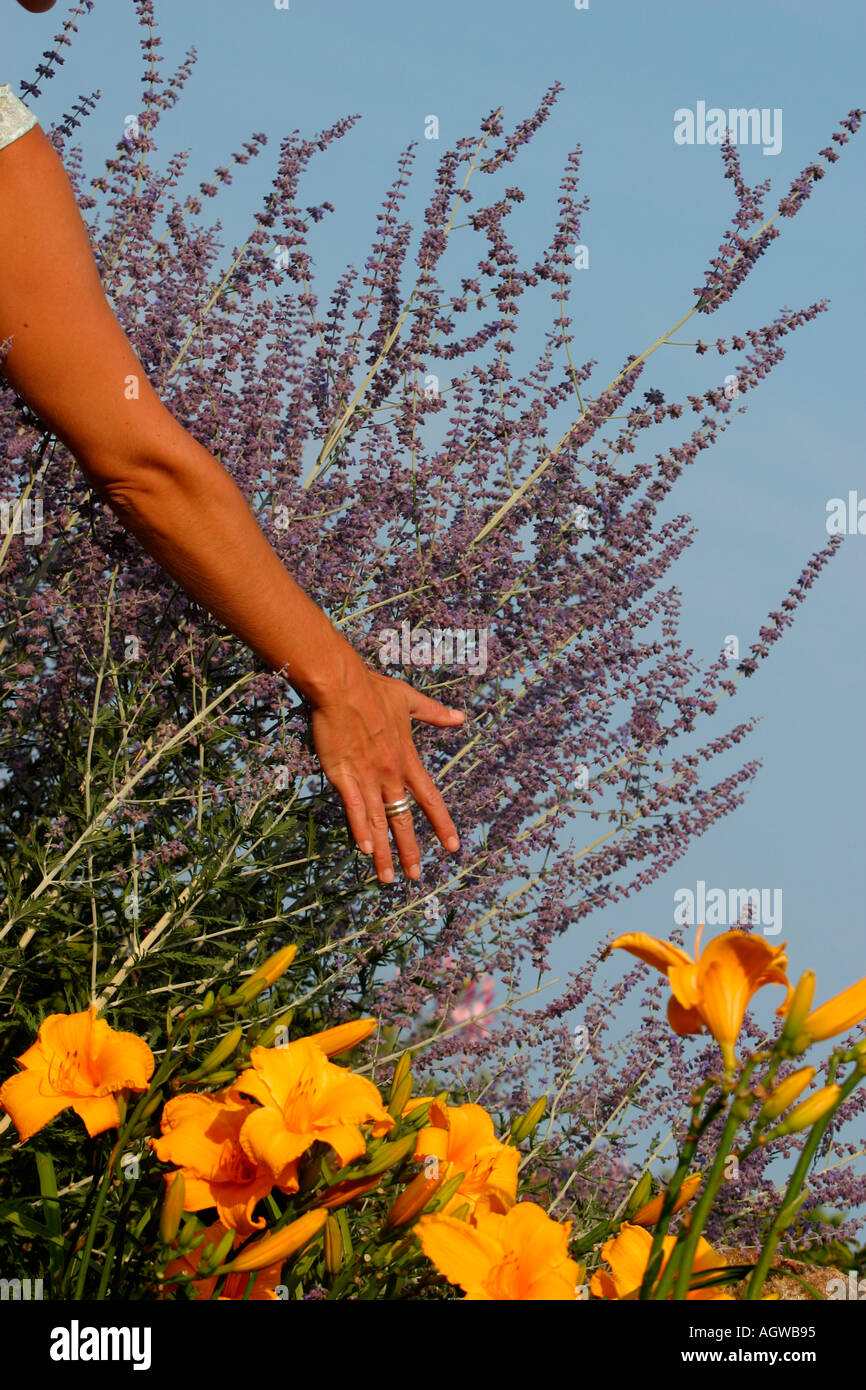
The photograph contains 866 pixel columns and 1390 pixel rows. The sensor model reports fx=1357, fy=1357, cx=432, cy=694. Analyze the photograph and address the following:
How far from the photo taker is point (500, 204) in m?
3.11

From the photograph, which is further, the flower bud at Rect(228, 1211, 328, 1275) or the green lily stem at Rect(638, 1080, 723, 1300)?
the flower bud at Rect(228, 1211, 328, 1275)

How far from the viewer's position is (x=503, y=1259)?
1.18 m

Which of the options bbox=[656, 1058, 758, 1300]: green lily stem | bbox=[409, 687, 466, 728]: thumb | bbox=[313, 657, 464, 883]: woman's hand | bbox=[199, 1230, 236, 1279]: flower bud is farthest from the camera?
bbox=[409, 687, 466, 728]: thumb

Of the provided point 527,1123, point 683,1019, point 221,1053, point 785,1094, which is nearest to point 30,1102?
point 221,1053

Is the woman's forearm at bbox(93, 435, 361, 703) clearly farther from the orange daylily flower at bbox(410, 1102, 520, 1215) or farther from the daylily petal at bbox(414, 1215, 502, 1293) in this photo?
the daylily petal at bbox(414, 1215, 502, 1293)

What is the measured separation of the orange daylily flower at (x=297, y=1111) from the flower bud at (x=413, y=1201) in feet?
0.29

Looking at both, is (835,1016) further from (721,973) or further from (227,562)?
(227,562)

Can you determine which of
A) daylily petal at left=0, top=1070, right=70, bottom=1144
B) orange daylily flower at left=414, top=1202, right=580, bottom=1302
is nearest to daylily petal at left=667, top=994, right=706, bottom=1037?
orange daylily flower at left=414, top=1202, right=580, bottom=1302

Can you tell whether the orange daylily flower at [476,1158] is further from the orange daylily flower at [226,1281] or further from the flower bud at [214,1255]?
the flower bud at [214,1255]

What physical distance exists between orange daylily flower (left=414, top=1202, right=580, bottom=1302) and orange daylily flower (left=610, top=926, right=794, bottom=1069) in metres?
0.32

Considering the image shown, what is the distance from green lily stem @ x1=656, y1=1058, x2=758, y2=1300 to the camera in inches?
32.8

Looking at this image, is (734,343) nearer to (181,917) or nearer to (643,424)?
(643,424)

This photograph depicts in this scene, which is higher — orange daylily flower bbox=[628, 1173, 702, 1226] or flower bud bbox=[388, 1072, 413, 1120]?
flower bud bbox=[388, 1072, 413, 1120]
